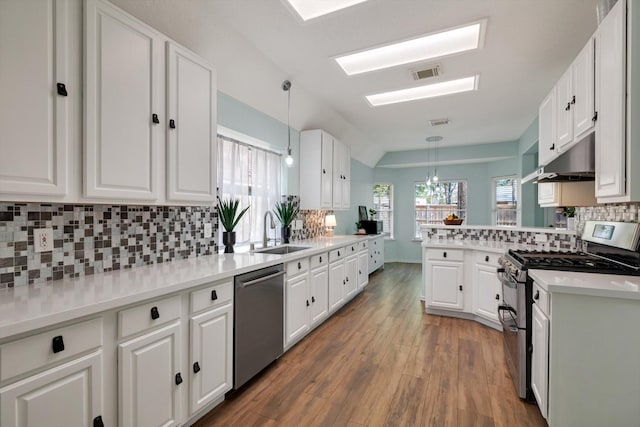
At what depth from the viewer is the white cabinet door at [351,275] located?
3994 millimetres

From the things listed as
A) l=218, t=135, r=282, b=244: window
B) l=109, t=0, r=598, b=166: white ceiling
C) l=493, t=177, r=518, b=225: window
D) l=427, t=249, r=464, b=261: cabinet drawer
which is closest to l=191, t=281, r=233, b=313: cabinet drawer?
l=218, t=135, r=282, b=244: window

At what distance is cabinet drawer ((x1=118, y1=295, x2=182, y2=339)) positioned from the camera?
4.42 feet

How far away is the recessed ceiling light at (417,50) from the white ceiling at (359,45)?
0.08 meters

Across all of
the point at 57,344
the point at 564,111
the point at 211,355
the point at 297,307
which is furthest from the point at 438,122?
the point at 57,344

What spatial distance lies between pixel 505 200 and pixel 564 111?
4702mm

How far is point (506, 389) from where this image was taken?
216cm

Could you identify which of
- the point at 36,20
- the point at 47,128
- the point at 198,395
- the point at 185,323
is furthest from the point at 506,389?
the point at 36,20

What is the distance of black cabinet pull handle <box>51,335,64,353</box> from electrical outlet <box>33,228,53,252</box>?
0.69 metres

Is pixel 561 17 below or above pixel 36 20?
above

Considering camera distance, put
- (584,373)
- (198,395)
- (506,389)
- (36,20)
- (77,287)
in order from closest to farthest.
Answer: (36,20) → (77,287) → (584,373) → (198,395) → (506,389)

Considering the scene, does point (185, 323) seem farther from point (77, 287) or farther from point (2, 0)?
point (2, 0)

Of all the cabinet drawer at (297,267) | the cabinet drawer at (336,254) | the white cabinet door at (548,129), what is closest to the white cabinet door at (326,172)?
the cabinet drawer at (336,254)

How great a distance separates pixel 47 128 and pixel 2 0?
49 cm

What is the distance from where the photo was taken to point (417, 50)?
2.77 m
